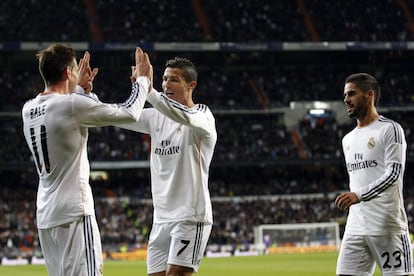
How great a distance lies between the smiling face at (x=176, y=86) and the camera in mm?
6680

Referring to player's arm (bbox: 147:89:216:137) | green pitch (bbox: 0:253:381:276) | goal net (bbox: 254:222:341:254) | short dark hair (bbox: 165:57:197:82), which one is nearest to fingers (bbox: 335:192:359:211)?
player's arm (bbox: 147:89:216:137)

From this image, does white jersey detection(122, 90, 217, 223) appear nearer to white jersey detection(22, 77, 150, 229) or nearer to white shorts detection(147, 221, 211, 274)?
white shorts detection(147, 221, 211, 274)

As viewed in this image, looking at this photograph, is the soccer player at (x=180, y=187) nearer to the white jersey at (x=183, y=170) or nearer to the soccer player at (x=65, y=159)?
the white jersey at (x=183, y=170)

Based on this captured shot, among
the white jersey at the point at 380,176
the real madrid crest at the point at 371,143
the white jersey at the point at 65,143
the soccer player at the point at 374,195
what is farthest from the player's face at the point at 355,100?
the white jersey at the point at 65,143

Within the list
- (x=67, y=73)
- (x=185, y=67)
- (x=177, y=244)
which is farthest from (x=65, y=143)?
(x=185, y=67)

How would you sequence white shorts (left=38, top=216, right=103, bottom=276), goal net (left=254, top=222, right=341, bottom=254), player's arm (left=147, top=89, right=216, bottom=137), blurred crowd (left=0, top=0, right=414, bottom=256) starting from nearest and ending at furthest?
1. white shorts (left=38, top=216, right=103, bottom=276)
2. player's arm (left=147, top=89, right=216, bottom=137)
3. goal net (left=254, top=222, right=341, bottom=254)
4. blurred crowd (left=0, top=0, right=414, bottom=256)

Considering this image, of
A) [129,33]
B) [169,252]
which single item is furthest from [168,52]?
[169,252]

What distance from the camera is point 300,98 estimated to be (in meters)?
44.5

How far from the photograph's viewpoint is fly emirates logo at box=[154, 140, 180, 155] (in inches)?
258

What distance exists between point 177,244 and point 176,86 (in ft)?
4.44

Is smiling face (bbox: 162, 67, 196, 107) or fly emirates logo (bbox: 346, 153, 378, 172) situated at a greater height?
smiling face (bbox: 162, 67, 196, 107)

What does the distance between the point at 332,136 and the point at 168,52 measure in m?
10.4

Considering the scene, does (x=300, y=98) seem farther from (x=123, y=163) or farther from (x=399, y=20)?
(x=123, y=163)

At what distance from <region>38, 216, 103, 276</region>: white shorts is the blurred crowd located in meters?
28.9
